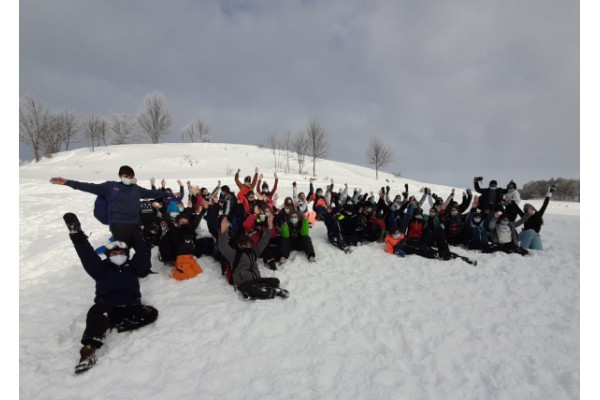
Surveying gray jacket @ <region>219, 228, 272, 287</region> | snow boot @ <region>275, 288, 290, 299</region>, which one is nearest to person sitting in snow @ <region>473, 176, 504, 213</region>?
snow boot @ <region>275, 288, 290, 299</region>

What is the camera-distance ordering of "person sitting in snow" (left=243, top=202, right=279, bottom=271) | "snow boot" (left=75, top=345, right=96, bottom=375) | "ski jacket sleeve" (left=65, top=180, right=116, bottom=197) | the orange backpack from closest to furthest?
"snow boot" (left=75, top=345, right=96, bottom=375) → "ski jacket sleeve" (left=65, top=180, right=116, bottom=197) → the orange backpack → "person sitting in snow" (left=243, top=202, right=279, bottom=271)

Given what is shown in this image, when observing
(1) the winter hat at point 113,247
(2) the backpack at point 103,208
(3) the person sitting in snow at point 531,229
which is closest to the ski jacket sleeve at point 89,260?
(1) the winter hat at point 113,247

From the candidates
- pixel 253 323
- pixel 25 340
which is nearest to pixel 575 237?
pixel 253 323

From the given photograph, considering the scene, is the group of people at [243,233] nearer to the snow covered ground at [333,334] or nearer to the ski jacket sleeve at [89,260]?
the ski jacket sleeve at [89,260]

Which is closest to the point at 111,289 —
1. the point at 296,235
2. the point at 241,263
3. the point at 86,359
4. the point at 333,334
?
the point at 86,359

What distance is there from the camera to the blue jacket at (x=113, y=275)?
4.64 metres

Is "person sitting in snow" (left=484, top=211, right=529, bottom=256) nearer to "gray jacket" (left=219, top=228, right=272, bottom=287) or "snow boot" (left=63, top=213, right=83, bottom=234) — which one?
"gray jacket" (left=219, top=228, right=272, bottom=287)

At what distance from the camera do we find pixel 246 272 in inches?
242

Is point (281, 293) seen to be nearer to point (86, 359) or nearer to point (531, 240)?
point (86, 359)

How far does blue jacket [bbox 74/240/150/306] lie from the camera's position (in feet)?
15.2

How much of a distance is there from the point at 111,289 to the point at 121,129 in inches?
2892

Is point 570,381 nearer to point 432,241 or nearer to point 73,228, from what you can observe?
point 432,241

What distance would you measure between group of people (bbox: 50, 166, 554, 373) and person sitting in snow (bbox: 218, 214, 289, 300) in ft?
0.07

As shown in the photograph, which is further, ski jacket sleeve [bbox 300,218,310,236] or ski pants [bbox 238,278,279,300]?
ski jacket sleeve [bbox 300,218,310,236]
